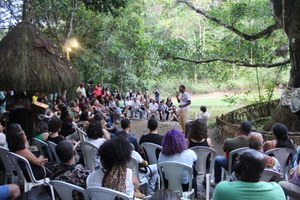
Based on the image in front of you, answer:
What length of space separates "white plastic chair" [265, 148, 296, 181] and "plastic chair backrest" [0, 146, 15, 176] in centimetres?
328

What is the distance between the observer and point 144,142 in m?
5.29

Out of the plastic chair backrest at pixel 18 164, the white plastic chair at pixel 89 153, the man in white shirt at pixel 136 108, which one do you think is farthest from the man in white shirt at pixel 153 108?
the plastic chair backrest at pixel 18 164

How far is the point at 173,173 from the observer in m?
4.22

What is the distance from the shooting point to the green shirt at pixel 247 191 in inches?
104

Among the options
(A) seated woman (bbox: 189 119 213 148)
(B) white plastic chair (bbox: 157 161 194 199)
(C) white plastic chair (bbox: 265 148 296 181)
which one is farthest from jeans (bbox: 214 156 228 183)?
(B) white plastic chair (bbox: 157 161 194 199)

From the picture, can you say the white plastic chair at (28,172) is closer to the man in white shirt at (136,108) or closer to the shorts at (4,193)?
the shorts at (4,193)

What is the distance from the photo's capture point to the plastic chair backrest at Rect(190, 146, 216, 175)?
4840 mm

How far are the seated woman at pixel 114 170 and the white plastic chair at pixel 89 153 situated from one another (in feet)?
5.20

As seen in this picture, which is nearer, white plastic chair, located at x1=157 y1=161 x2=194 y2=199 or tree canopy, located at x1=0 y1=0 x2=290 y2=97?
white plastic chair, located at x1=157 y1=161 x2=194 y2=199

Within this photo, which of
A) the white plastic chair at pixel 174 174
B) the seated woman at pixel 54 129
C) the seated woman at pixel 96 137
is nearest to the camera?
the white plastic chair at pixel 174 174

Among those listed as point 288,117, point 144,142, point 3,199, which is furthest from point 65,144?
point 288,117

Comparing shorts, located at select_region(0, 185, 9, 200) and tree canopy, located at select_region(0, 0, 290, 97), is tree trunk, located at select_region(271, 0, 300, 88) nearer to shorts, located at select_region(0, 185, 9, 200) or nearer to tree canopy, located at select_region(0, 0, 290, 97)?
tree canopy, located at select_region(0, 0, 290, 97)

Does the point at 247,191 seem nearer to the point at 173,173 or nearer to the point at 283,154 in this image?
the point at 173,173

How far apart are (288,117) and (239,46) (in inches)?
136
